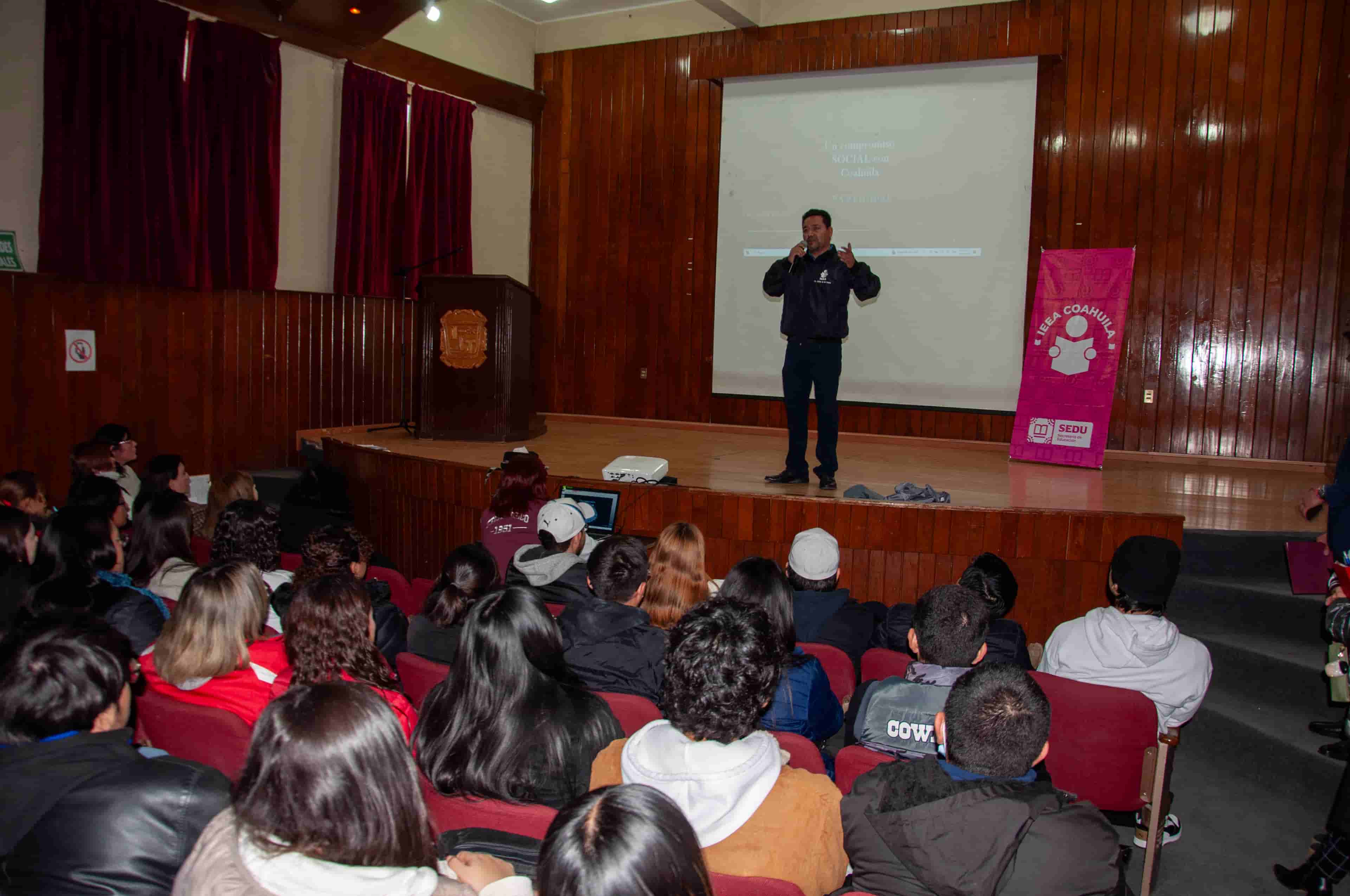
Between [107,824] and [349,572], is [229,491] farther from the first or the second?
[107,824]

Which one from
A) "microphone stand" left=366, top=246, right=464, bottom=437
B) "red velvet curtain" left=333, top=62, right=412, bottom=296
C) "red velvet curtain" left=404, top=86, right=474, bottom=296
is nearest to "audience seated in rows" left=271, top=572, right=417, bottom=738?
"microphone stand" left=366, top=246, right=464, bottom=437

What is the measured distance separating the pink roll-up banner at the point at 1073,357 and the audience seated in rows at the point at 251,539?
4.91 m

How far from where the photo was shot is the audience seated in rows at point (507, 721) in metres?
1.70

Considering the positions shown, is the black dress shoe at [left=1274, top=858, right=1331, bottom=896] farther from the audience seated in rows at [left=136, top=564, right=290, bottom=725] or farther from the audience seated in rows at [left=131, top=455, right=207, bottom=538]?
the audience seated in rows at [left=131, top=455, right=207, bottom=538]

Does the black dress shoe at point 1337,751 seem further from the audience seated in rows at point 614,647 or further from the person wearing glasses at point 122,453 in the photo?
the person wearing glasses at point 122,453

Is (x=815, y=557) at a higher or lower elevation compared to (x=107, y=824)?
higher

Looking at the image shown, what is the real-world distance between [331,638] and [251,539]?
1069 millimetres

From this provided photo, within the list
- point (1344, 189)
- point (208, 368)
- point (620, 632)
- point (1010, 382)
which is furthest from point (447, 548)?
point (1344, 189)

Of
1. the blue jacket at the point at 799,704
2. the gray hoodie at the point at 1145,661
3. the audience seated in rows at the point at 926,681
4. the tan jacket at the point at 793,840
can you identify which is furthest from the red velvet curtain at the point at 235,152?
the tan jacket at the point at 793,840

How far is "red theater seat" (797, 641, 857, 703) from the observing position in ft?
8.41

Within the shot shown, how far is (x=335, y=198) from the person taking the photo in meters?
7.19

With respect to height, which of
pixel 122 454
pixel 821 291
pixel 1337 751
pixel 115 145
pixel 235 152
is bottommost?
pixel 1337 751

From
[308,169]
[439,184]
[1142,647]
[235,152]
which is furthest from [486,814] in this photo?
[439,184]

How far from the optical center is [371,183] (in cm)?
727
